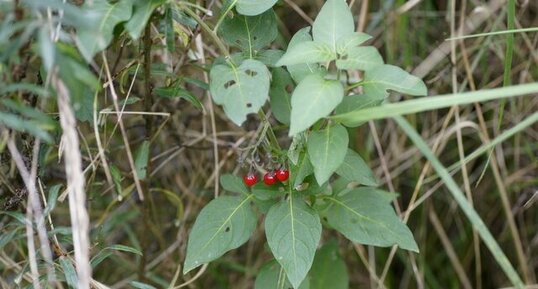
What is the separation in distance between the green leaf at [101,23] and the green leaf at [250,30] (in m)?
0.22

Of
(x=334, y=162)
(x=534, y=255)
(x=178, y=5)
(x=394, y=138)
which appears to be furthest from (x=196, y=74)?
(x=534, y=255)

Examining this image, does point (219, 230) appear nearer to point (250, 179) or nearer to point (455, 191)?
point (250, 179)

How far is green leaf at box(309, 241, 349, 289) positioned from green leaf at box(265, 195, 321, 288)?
43cm

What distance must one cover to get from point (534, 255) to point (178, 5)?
4.46 ft

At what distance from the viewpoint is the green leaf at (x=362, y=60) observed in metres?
1.14

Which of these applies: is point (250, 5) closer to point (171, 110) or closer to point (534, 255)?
point (171, 110)

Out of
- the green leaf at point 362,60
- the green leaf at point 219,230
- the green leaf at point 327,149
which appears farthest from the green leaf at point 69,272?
the green leaf at point 362,60

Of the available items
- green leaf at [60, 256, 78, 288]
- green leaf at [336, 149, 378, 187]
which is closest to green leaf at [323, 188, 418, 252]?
green leaf at [336, 149, 378, 187]

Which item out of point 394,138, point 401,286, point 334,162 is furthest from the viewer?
point 401,286

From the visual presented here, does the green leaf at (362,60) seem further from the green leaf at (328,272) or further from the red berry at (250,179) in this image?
the green leaf at (328,272)

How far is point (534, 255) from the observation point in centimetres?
210

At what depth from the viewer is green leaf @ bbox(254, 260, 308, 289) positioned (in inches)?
53.5

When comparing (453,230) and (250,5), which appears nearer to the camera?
(250,5)

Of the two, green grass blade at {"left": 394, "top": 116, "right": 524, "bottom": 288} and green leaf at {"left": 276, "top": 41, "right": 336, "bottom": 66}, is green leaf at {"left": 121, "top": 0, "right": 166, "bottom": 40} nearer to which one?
green leaf at {"left": 276, "top": 41, "right": 336, "bottom": 66}
